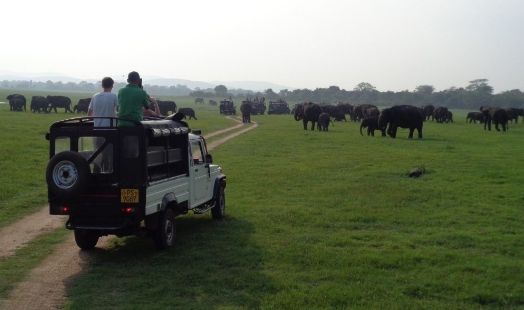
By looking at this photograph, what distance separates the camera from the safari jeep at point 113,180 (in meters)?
10.0

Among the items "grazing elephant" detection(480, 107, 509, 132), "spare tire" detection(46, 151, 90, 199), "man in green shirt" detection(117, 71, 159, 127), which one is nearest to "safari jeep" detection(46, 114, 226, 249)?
"spare tire" detection(46, 151, 90, 199)

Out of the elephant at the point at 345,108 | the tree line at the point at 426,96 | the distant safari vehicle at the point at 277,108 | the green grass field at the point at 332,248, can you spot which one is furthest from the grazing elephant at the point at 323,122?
the tree line at the point at 426,96

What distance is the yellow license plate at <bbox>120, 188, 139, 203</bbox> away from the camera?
10000mm

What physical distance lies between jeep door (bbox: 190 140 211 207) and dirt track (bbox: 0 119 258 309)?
6.00ft

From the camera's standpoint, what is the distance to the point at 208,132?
4206 centimetres

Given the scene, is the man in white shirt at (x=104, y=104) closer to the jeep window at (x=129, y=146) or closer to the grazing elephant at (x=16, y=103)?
the jeep window at (x=129, y=146)

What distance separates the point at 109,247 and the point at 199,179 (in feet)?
7.28

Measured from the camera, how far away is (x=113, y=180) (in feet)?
33.5

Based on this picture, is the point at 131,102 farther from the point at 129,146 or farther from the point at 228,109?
the point at 228,109

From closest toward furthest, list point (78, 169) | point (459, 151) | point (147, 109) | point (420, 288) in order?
point (420, 288) → point (78, 169) → point (147, 109) → point (459, 151)

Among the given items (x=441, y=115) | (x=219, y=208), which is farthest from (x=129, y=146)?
(x=441, y=115)

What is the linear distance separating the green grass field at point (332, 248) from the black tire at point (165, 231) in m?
0.21

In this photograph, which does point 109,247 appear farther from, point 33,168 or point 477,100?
point 477,100

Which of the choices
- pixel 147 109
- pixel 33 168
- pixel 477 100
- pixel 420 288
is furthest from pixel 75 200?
pixel 477 100
